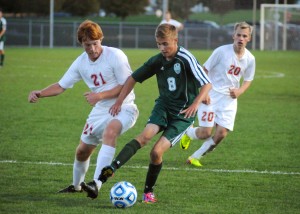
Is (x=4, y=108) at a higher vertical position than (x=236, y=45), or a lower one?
lower

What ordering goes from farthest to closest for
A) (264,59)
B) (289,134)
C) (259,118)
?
(264,59) < (259,118) < (289,134)

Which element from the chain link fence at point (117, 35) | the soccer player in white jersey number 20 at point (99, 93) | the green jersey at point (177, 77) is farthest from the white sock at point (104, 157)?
the chain link fence at point (117, 35)

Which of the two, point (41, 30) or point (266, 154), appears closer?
point (266, 154)

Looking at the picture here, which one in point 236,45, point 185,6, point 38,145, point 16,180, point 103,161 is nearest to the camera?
point 103,161

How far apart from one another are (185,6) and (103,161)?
56.6 m

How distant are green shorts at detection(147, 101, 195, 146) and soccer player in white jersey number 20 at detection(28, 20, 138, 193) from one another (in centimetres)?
28

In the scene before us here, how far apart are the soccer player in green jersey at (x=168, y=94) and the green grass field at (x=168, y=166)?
22.0 inches

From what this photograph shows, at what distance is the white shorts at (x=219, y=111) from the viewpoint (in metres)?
10.5

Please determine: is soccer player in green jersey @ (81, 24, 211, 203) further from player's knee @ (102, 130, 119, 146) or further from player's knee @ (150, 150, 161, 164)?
player's knee @ (102, 130, 119, 146)

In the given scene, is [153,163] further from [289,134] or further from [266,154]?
[289,134]

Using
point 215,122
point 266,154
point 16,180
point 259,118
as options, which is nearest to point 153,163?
point 16,180

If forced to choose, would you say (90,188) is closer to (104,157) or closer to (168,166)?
(104,157)

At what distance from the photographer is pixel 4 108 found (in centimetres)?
1608

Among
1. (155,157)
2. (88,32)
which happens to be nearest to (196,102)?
(155,157)
